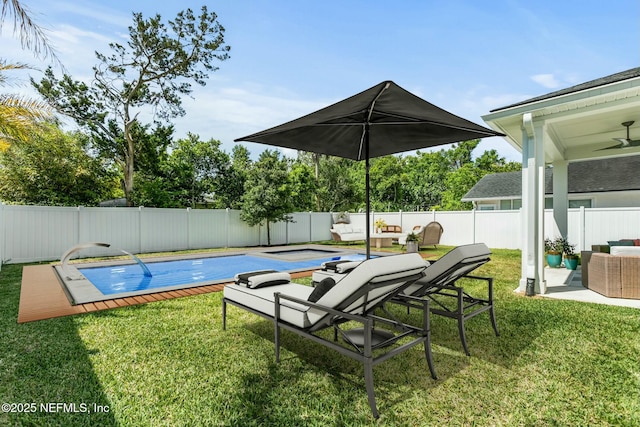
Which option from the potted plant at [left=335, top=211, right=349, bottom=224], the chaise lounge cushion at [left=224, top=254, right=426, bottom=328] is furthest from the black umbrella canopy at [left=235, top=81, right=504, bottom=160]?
the potted plant at [left=335, top=211, right=349, bottom=224]

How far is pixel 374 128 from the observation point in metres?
5.14

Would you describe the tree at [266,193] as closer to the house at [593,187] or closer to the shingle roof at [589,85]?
the shingle roof at [589,85]

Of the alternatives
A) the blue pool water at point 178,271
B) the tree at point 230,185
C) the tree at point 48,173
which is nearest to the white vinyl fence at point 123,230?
the blue pool water at point 178,271

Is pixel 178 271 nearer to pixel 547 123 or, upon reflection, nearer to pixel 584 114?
pixel 547 123

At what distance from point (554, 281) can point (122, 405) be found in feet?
26.0

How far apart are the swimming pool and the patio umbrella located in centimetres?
363

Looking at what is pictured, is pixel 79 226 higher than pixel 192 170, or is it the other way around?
pixel 192 170

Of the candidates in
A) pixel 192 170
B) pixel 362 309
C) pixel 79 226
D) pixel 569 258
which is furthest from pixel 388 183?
pixel 362 309

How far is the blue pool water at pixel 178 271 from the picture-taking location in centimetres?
757

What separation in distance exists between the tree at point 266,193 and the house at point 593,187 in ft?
38.1

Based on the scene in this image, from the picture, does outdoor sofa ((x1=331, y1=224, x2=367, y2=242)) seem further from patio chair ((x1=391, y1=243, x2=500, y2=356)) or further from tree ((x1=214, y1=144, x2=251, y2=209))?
patio chair ((x1=391, y1=243, x2=500, y2=356))

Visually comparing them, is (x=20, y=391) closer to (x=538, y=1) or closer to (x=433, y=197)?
(x=538, y=1)

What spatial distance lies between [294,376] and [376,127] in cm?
370

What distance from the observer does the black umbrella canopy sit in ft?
11.1
